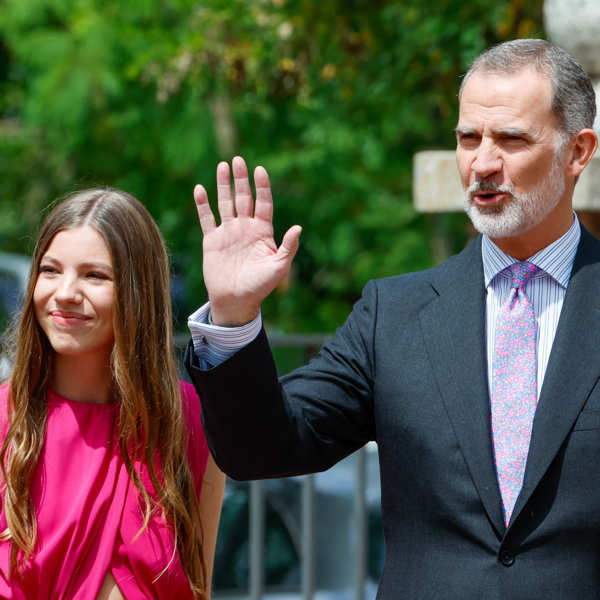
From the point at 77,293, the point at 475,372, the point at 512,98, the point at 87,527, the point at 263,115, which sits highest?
the point at 512,98

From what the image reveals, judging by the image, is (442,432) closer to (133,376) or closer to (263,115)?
(133,376)

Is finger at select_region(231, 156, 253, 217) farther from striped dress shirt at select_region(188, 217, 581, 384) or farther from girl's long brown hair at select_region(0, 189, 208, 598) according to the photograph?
girl's long brown hair at select_region(0, 189, 208, 598)

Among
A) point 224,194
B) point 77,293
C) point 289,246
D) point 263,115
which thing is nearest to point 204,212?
point 224,194

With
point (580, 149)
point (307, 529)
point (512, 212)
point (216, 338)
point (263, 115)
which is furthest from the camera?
point (263, 115)

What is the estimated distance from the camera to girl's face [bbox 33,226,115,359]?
2914 millimetres

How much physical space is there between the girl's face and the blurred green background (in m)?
5.30

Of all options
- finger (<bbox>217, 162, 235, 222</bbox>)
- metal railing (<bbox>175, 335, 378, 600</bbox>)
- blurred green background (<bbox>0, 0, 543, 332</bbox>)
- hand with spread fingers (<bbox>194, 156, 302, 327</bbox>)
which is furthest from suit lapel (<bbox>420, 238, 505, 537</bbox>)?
blurred green background (<bbox>0, 0, 543, 332</bbox>)

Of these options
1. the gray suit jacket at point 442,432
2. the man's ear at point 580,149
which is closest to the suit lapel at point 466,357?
the gray suit jacket at point 442,432

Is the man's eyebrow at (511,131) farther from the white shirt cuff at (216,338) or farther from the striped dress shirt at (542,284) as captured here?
the white shirt cuff at (216,338)

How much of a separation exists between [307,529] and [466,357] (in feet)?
9.59

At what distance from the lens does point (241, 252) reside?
7.97 ft

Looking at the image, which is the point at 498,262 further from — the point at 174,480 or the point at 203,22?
the point at 203,22

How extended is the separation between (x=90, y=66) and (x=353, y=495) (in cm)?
694

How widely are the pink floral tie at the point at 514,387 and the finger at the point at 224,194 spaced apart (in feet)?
2.10
